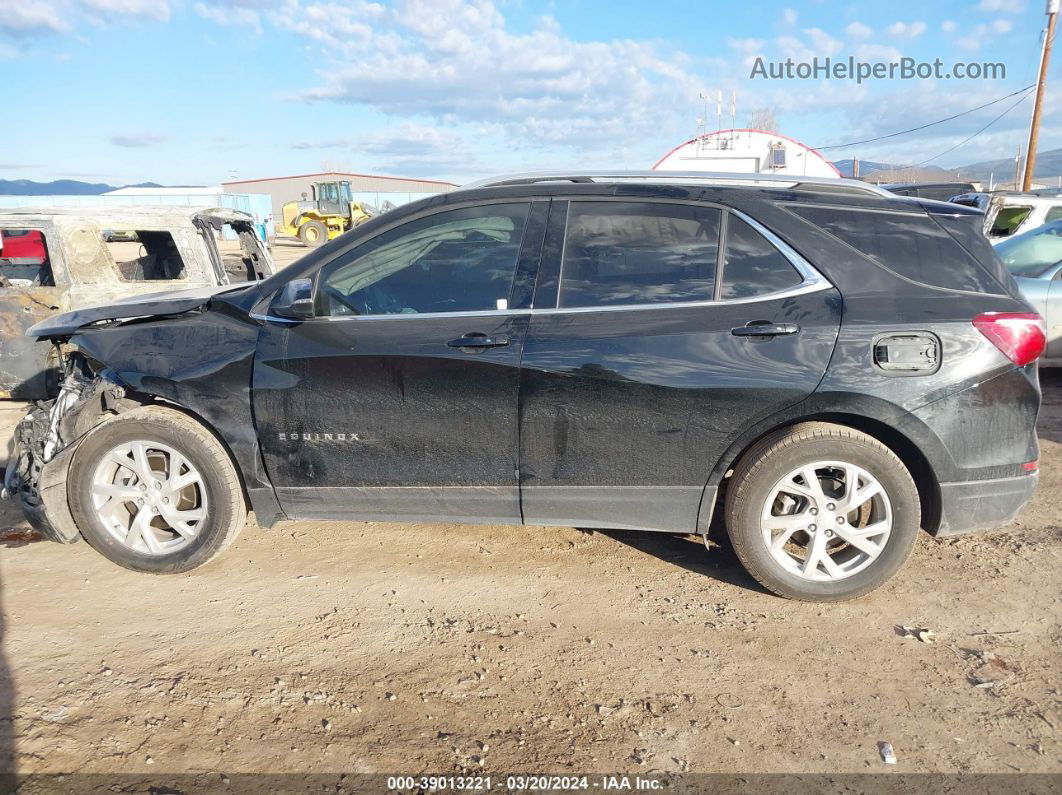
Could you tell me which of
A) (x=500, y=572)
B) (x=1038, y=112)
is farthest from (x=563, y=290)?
(x=1038, y=112)

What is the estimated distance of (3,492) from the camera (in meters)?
3.89

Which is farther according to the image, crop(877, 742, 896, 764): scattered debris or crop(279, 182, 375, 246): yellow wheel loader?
crop(279, 182, 375, 246): yellow wheel loader

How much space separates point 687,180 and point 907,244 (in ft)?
3.28

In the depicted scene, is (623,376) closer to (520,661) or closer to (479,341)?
(479,341)

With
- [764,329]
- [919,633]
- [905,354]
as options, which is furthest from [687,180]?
[919,633]

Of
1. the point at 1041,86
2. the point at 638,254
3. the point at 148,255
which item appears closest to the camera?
the point at 638,254

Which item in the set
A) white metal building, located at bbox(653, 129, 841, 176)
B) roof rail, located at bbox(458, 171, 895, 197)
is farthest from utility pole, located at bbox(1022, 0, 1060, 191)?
roof rail, located at bbox(458, 171, 895, 197)

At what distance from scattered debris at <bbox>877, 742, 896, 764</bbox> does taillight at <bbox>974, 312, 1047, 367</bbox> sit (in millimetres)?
1665

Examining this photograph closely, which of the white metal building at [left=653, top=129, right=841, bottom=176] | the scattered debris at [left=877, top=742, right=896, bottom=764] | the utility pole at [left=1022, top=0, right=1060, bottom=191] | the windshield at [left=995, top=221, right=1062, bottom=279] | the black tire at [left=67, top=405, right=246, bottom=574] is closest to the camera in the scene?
the scattered debris at [left=877, top=742, right=896, bottom=764]

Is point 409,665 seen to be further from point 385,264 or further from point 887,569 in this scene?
point 887,569

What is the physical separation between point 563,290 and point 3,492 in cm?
314

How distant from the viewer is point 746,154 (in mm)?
30469

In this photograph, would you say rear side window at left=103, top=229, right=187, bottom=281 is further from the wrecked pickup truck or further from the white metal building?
the white metal building

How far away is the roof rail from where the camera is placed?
3421mm
